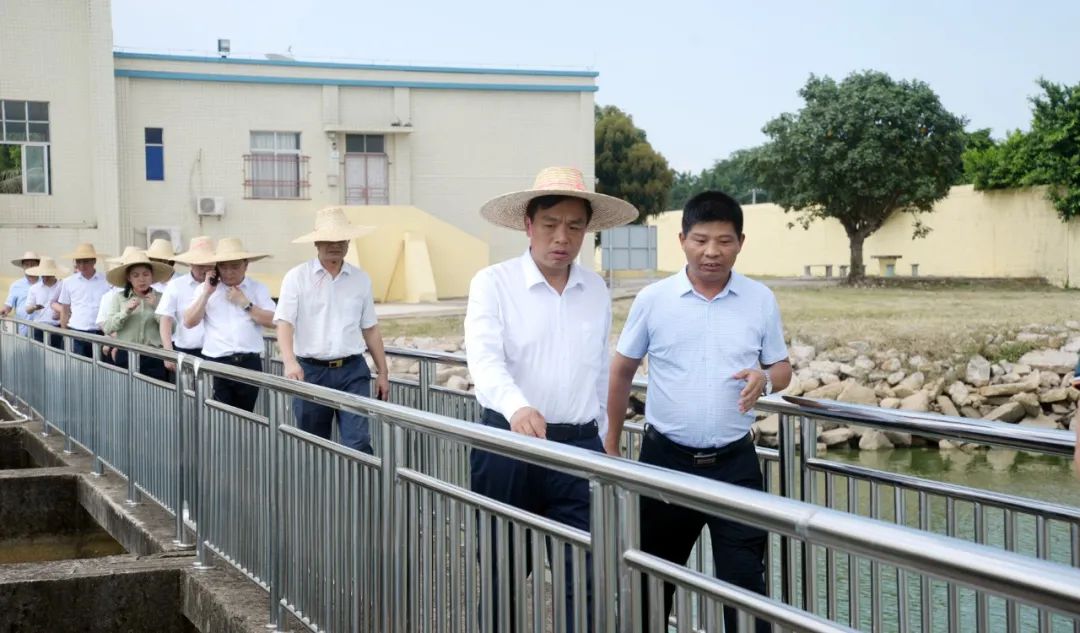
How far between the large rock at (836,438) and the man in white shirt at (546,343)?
13709 millimetres

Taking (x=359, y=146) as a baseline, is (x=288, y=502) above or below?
below

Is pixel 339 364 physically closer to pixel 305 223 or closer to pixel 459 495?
pixel 459 495

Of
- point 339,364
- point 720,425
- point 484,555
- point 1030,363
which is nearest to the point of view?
point 484,555

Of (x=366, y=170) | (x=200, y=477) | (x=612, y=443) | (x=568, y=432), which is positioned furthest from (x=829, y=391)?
(x=366, y=170)

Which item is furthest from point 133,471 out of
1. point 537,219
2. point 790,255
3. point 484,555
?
point 790,255

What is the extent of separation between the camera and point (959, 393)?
2120cm

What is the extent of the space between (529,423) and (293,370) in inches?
133

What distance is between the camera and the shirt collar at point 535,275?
4546 mm

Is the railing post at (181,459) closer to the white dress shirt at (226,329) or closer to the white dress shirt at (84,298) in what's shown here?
the white dress shirt at (226,329)

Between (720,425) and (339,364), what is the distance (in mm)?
3711

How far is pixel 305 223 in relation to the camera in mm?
36562

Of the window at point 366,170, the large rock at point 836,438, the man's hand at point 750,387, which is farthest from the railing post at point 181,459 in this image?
the window at point 366,170

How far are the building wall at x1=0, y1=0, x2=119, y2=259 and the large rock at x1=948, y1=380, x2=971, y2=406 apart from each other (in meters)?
21.7

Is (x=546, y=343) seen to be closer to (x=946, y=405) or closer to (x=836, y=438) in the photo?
(x=836, y=438)
